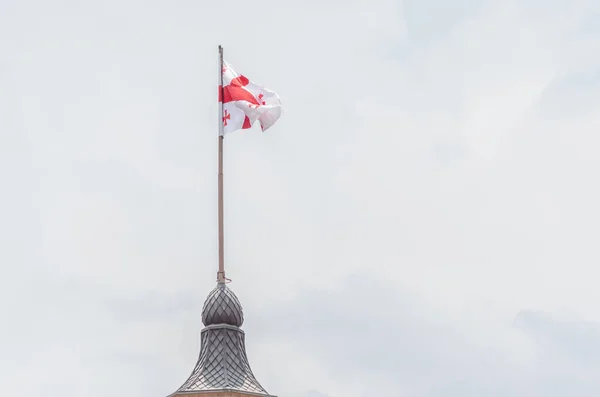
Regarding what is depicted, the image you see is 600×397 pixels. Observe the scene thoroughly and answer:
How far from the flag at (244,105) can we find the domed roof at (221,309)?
9640 millimetres

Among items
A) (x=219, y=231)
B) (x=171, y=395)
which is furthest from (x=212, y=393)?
(x=219, y=231)

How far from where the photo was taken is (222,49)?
9044cm

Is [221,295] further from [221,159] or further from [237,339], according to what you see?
[221,159]

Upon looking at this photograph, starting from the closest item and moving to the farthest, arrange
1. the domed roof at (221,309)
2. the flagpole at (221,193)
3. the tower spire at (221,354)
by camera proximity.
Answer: the tower spire at (221,354) → the domed roof at (221,309) → the flagpole at (221,193)

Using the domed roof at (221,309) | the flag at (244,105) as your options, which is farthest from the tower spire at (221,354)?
the flag at (244,105)

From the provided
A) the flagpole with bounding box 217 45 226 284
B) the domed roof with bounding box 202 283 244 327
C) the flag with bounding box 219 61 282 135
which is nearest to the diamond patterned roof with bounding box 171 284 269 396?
the domed roof with bounding box 202 283 244 327

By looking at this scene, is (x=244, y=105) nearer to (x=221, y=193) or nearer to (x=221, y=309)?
(x=221, y=193)

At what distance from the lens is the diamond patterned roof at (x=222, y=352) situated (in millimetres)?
82875

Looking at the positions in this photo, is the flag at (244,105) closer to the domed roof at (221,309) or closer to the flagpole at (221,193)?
the flagpole at (221,193)

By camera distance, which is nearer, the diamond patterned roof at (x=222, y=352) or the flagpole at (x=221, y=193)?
the diamond patterned roof at (x=222, y=352)

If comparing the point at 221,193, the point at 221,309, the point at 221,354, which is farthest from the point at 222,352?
the point at 221,193

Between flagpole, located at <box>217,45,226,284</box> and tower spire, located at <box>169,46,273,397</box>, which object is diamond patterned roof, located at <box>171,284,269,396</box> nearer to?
tower spire, located at <box>169,46,273,397</box>

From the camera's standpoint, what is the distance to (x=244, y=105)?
89.1 metres

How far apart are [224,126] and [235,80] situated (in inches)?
107
